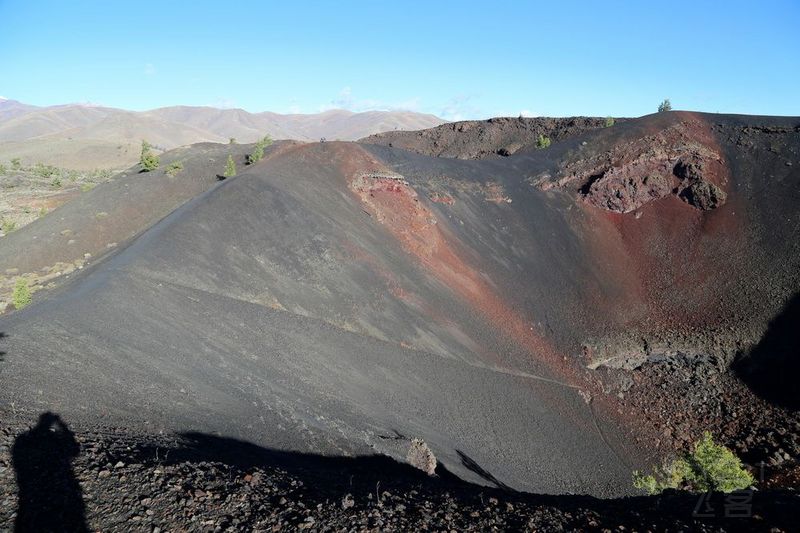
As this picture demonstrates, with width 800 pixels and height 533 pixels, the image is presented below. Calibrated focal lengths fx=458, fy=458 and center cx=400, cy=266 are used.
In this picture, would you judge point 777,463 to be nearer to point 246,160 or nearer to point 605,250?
point 605,250

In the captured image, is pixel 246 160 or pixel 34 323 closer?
pixel 34 323

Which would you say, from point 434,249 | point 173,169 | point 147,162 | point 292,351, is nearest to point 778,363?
point 434,249

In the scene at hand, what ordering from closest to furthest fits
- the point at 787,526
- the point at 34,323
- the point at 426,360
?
1. the point at 787,526
2. the point at 34,323
3. the point at 426,360

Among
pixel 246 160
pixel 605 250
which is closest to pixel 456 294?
pixel 605 250

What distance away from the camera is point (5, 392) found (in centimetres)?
1109

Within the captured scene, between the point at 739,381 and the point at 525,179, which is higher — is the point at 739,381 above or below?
below

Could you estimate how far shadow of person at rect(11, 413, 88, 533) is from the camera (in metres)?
6.78

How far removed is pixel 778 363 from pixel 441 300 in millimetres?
19631

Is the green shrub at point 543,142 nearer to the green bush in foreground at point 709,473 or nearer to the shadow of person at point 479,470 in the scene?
the green bush in foreground at point 709,473

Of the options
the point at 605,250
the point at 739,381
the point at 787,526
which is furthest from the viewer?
the point at 605,250

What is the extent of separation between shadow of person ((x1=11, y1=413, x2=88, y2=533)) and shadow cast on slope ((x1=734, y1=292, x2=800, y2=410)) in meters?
30.9

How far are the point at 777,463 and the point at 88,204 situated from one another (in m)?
46.7

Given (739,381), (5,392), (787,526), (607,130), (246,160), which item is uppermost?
(607,130)

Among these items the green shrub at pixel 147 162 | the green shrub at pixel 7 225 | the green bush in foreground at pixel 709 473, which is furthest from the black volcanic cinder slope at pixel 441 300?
the green shrub at pixel 7 225
